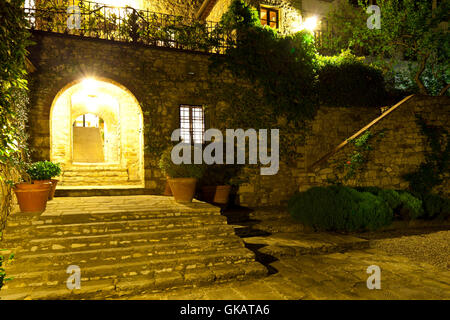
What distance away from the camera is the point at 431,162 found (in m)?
8.98

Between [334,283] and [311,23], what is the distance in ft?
42.3

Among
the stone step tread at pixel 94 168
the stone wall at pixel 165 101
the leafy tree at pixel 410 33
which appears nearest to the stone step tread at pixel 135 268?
the stone wall at pixel 165 101

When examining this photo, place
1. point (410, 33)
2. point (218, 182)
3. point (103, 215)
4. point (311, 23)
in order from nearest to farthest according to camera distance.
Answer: point (103, 215) → point (218, 182) → point (410, 33) → point (311, 23)

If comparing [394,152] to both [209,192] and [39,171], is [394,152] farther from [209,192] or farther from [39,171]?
[39,171]

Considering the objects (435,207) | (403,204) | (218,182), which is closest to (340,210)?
(403,204)

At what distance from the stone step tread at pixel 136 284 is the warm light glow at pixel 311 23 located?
40.7 ft

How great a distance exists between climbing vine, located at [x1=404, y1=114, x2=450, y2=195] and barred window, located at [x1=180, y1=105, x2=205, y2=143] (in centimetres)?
678

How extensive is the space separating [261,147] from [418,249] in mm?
5120

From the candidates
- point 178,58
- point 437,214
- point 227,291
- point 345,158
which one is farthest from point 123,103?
point 437,214

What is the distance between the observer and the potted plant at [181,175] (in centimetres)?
599

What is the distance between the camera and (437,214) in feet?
26.4

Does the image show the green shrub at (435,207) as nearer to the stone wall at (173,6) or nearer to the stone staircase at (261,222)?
the stone staircase at (261,222)
